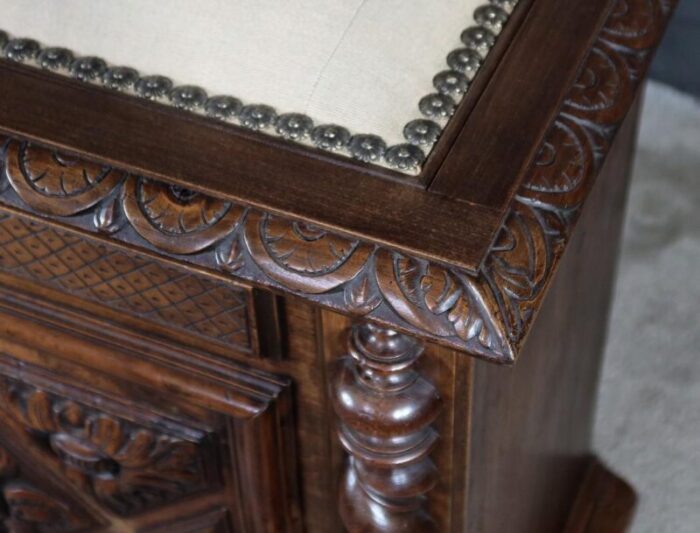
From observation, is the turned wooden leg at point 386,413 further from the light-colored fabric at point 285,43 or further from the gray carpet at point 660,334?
the gray carpet at point 660,334

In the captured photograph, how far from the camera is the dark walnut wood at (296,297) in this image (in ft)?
1.74

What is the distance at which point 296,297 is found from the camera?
1.76ft

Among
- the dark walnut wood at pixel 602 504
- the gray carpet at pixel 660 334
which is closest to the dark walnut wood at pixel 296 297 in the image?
the dark walnut wood at pixel 602 504

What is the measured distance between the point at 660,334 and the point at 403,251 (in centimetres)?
81

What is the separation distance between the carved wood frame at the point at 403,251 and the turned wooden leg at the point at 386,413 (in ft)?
0.13

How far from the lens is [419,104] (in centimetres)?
58

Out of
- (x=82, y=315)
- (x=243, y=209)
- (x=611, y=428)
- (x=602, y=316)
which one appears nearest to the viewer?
(x=243, y=209)

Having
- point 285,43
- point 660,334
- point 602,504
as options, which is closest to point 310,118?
point 285,43

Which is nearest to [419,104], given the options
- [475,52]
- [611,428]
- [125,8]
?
[475,52]

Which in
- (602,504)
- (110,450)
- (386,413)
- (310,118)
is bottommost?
(602,504)

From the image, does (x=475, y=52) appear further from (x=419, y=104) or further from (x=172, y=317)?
(x=172, y=317)

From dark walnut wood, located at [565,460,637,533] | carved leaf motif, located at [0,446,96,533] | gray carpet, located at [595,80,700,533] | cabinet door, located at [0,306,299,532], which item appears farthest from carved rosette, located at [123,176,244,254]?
gray carpet, located at [595,80,700,533]

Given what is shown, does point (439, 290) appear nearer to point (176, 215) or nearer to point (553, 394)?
point (176, 215)

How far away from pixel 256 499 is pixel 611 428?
0.57 meters
